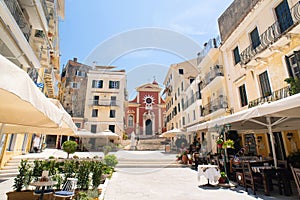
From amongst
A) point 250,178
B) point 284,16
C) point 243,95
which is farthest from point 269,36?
point 250,178

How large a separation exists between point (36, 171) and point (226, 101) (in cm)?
1117

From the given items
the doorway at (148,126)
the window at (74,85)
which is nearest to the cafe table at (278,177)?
the doorway at (148,126)

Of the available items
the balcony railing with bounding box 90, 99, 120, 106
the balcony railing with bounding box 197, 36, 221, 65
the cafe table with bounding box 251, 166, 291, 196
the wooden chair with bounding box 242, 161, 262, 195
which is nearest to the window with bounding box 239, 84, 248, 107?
the balcony railing with bounding box 197, 36, 221, 65

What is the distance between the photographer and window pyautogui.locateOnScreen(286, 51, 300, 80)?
22.7 ft

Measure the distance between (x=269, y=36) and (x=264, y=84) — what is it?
7.60ft

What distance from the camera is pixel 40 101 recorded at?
Answer: 6.19 ft

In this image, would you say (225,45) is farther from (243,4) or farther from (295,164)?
(295,164)

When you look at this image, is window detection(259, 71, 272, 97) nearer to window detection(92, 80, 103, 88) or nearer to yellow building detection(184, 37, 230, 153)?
yellow building detection(184, 37, 230, 153)

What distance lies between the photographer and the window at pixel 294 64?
6921 mm

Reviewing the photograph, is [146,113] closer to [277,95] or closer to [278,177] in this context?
[277,95]

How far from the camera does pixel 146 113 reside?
30.9 metres

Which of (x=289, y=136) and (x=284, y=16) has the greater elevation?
(x=284, y=16)

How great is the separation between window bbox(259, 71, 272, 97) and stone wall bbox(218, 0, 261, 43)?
3.54m

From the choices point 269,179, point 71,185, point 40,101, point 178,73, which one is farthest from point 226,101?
point 178,73
